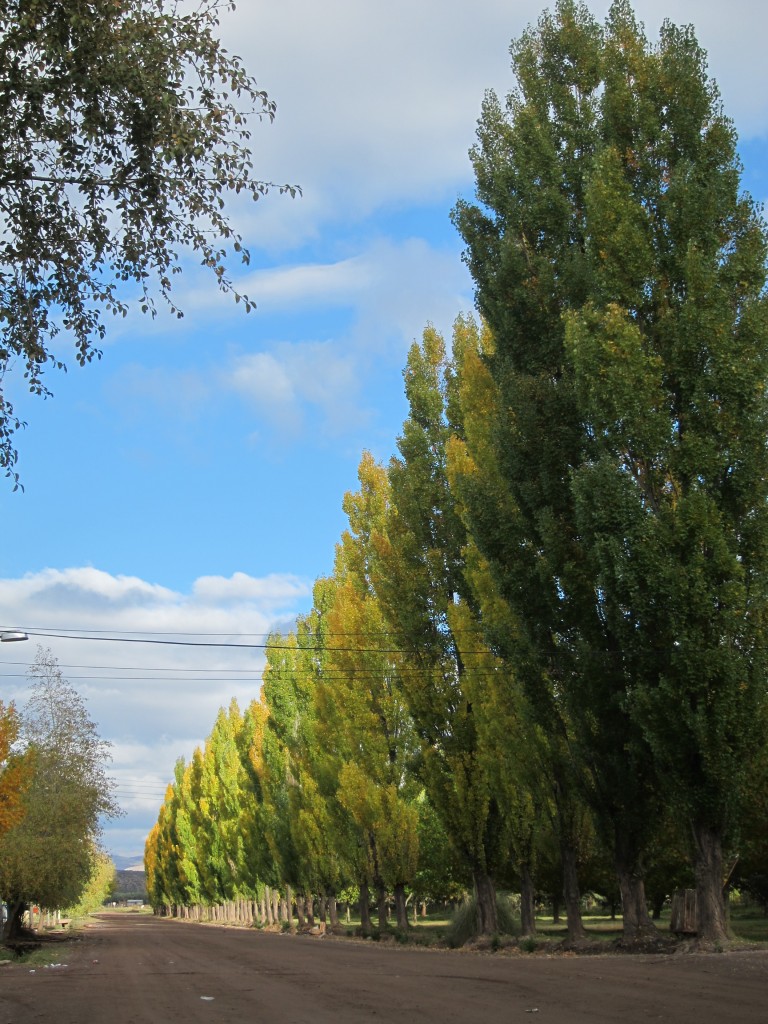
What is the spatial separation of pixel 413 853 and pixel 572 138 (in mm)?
21251

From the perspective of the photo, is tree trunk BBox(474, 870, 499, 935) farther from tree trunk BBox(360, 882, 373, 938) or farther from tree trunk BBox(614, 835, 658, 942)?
tree trunk BBox(360, 882, 373, 938)

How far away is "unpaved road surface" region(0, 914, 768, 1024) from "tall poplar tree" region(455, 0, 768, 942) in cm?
312

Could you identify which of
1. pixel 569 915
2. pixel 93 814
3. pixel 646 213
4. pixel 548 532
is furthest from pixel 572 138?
pixel 93 814

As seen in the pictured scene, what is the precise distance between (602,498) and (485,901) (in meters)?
13.1

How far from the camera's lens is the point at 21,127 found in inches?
336

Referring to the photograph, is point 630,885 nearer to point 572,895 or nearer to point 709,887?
point 572,895

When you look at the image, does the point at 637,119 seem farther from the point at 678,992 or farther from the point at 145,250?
the point at 678,992

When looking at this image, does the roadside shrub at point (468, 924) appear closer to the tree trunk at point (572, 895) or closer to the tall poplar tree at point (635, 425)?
the tree trunk at point (572, 895)

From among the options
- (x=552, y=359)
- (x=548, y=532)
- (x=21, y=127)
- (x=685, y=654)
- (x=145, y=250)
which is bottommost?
(x=685, y=654)

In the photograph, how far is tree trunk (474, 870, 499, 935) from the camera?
77.7ft

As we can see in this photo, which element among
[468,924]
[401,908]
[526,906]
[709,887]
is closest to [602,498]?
[709,887]

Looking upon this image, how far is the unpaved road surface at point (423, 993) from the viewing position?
29.8ft

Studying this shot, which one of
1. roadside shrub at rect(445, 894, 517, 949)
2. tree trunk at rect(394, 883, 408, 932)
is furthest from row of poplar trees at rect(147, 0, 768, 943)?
tree trunk at rect(394, 883, 408, 932)

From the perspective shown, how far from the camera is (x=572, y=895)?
1955 cm
